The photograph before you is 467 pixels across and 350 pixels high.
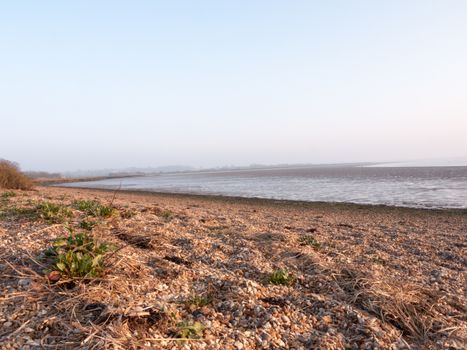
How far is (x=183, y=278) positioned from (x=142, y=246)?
5.33 feet

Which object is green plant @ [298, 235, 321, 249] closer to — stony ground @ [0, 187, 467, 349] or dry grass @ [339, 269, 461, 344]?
stony ground @ [0, 187, 467, 349]

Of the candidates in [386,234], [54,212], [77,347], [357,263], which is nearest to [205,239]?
[357,263]

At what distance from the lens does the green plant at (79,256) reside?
13.9 feet

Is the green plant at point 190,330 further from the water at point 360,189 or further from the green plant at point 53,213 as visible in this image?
the green plant at point 53,213

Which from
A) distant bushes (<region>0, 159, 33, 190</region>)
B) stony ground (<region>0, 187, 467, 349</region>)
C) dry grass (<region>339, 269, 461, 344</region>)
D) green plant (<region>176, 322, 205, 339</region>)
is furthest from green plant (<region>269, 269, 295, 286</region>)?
distant bushes (<region>0, 159, 33, 190</region>)

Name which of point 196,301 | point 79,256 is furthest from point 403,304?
point 79,256

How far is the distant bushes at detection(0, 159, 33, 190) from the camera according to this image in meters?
27.6

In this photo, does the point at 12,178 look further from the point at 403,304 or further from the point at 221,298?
the point at 403,304

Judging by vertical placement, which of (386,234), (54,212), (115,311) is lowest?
(386,234)

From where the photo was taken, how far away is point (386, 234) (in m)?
11.1

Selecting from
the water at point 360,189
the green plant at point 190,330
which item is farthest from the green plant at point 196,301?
the water at point 360,189

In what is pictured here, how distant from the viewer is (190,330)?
3592 mm

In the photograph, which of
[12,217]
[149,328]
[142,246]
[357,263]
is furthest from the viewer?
[12,217]

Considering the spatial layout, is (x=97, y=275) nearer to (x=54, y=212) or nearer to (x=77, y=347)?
(x=77, y=347)
